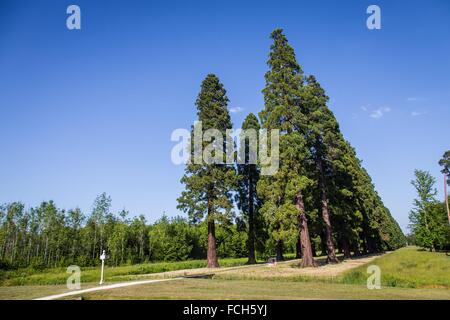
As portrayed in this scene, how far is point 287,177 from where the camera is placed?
24.1 meters

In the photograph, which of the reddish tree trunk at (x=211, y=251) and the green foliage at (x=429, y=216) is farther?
the green foliage at (x=429, y=216)

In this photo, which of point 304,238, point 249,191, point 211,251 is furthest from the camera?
point 249,191

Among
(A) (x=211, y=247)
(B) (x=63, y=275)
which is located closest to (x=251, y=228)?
(A) (x=211, y=247)

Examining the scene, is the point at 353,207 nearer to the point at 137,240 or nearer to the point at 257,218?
the point at 257,218

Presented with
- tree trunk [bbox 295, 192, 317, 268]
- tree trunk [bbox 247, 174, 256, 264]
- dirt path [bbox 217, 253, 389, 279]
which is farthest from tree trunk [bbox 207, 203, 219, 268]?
tree trunk [bbox 295, 192, 317, 268]

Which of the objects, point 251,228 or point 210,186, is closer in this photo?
point 210,186

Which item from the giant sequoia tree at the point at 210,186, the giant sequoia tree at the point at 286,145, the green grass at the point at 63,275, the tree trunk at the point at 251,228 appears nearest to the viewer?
the green grass at the point at 63,275

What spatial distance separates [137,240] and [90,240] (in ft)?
31.5

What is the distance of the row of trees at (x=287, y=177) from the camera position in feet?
78.8

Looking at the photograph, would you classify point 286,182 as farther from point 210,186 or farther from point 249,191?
point 249,191

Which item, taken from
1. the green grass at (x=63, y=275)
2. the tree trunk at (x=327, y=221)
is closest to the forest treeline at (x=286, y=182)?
the tree trunk at (x=327, y=221)

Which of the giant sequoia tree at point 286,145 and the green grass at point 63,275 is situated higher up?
the giant sequoia tree at point 286,145

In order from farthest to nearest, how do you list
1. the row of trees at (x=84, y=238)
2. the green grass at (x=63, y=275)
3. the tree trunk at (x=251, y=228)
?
the row of trees at (x=84, y=238) < the tree trunk at (x=251, y=228) < the green grass at (x=63, y=275)

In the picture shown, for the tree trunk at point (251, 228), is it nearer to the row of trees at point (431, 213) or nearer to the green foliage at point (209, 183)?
the green foliage at point (209, 183)
